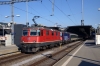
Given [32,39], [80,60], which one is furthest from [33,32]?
[80,60]

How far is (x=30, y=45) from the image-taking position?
70.0ft

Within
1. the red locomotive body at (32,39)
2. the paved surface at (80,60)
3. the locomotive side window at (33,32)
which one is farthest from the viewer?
the locomotive side window at (33,32)

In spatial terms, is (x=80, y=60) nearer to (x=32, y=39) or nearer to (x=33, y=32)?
(x=32, y=39)

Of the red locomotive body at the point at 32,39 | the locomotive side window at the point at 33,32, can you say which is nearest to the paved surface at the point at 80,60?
the red locomotive body at the point at 32,39

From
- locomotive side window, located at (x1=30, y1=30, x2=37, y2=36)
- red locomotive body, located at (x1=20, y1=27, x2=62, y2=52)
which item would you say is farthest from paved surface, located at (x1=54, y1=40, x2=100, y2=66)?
locomotive side window, located at (x1=30, y1=30, x2=37, y2=36)

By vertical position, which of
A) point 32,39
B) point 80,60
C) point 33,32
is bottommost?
point 80,60

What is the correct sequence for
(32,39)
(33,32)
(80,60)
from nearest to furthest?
(80,60) < (32,39) < (33,32)

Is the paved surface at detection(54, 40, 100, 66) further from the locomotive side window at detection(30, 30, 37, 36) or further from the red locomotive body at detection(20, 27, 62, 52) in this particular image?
the locomotive side window at detection(30, 30, 37, 36)

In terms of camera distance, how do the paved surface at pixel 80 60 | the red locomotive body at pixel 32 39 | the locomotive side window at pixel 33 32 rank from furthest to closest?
the locomotive side window at pixel 33 32 → the red locomotive body at pixel 32 39 → the paved surface at pixel 80 60

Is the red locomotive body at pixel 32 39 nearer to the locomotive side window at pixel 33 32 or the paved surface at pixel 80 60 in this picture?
the locomotive side window at pixel 33 32

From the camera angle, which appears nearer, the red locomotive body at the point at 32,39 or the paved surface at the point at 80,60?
the paved surface at the point at 80,60

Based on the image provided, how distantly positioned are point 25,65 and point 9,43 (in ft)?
60.7

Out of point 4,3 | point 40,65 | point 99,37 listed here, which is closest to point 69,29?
point 99,37

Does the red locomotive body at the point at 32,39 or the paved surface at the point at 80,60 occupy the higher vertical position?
the red locomotive body at the point at 32,39
